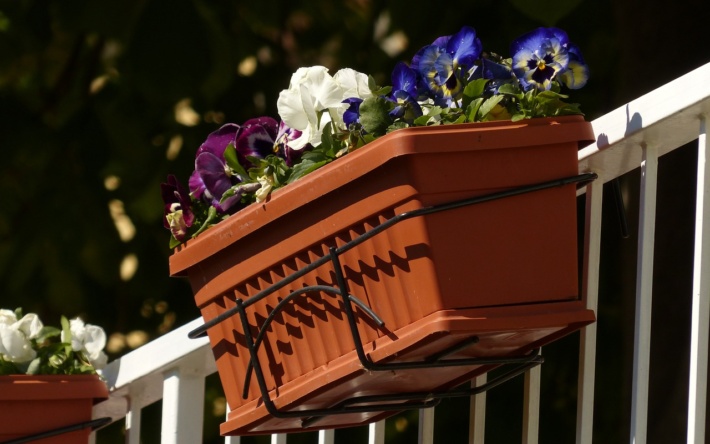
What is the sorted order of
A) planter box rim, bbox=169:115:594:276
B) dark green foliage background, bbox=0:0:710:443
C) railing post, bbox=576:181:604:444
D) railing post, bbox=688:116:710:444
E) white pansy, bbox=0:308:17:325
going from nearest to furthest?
planter box rim, bbox=169:115:594:276 < railing post, bbox=688:116:710:444 < railing post, bbox=576:181:604:444 < white pansy, bbox=0:308:17:325 < dark green foliage background, bbox=0:0:710:443

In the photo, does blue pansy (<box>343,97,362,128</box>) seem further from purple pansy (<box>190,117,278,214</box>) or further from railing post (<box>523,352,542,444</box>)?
railing post (<box>523,352,542,444</box>)

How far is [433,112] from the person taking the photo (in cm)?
113

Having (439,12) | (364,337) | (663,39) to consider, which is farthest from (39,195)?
(364,337)

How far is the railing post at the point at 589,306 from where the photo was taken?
1.30m

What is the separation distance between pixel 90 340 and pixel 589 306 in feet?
2.63

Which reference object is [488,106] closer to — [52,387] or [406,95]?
[406,95]

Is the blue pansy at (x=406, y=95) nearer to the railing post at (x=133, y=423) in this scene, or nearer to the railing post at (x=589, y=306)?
the railing post at (x=589, y=306)

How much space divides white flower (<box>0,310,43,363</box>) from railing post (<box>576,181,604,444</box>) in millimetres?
833

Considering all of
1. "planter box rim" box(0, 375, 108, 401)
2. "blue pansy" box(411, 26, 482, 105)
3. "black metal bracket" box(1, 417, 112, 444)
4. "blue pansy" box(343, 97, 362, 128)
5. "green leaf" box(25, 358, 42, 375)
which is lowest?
"black metal bracket" box(1, 417, 112, 444)

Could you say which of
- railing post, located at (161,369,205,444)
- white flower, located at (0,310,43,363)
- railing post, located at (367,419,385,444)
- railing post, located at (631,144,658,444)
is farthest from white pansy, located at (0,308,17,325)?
railing post, located at (631,144,658,444)

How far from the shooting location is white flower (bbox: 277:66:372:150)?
1227 mm

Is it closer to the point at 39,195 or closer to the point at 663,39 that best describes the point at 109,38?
the point at 39,195

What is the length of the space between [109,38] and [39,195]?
655mm

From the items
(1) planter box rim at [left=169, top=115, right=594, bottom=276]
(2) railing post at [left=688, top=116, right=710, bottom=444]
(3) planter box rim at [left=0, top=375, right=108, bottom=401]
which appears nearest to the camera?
(1) planter box rim at [left=169, top=115, right=594, bottom=276]
